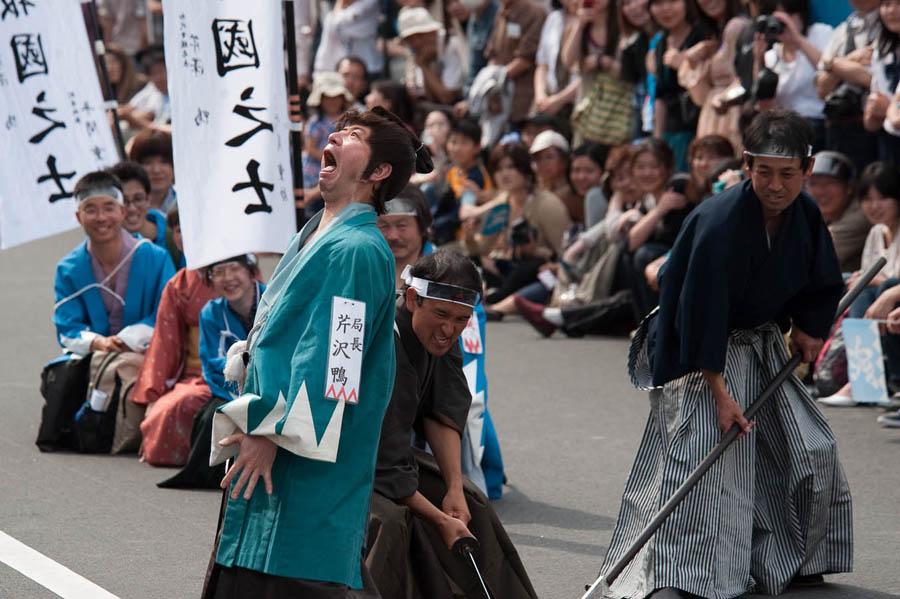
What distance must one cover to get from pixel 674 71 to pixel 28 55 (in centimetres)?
443

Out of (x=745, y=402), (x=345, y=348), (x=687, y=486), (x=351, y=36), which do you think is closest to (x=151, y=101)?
(x=351, y=36)

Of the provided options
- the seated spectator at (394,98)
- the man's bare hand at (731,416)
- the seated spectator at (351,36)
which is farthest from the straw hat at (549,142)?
the man's bare hand at (731,416)

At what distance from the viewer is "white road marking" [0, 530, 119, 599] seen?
474 cm

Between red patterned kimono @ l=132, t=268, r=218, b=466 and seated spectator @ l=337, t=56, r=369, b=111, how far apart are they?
22.1 feet

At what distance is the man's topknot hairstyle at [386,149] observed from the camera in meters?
3.33

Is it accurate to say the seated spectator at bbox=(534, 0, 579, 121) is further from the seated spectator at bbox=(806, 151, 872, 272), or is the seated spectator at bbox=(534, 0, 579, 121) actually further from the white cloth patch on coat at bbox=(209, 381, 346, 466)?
the white cloth patch on coat at bbox=(209, 381, 346, 466)

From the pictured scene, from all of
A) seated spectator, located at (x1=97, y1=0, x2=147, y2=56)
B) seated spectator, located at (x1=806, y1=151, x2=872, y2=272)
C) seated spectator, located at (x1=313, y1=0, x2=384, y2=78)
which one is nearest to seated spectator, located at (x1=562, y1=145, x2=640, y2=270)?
seated spectator, located at (x1=806, y1=151, x2=872, y2=272)

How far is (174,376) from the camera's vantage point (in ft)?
22.6

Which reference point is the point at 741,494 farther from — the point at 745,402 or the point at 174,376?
the point at 174,376

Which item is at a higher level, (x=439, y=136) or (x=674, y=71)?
(x=674, y=71)

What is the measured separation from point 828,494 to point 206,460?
2.80 meters

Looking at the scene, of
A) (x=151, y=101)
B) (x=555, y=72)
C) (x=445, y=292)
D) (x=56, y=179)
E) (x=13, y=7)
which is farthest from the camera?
(x=151, y=101)

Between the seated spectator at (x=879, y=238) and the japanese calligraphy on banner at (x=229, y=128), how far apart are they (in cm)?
369

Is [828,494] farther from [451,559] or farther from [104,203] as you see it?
[104,203]
